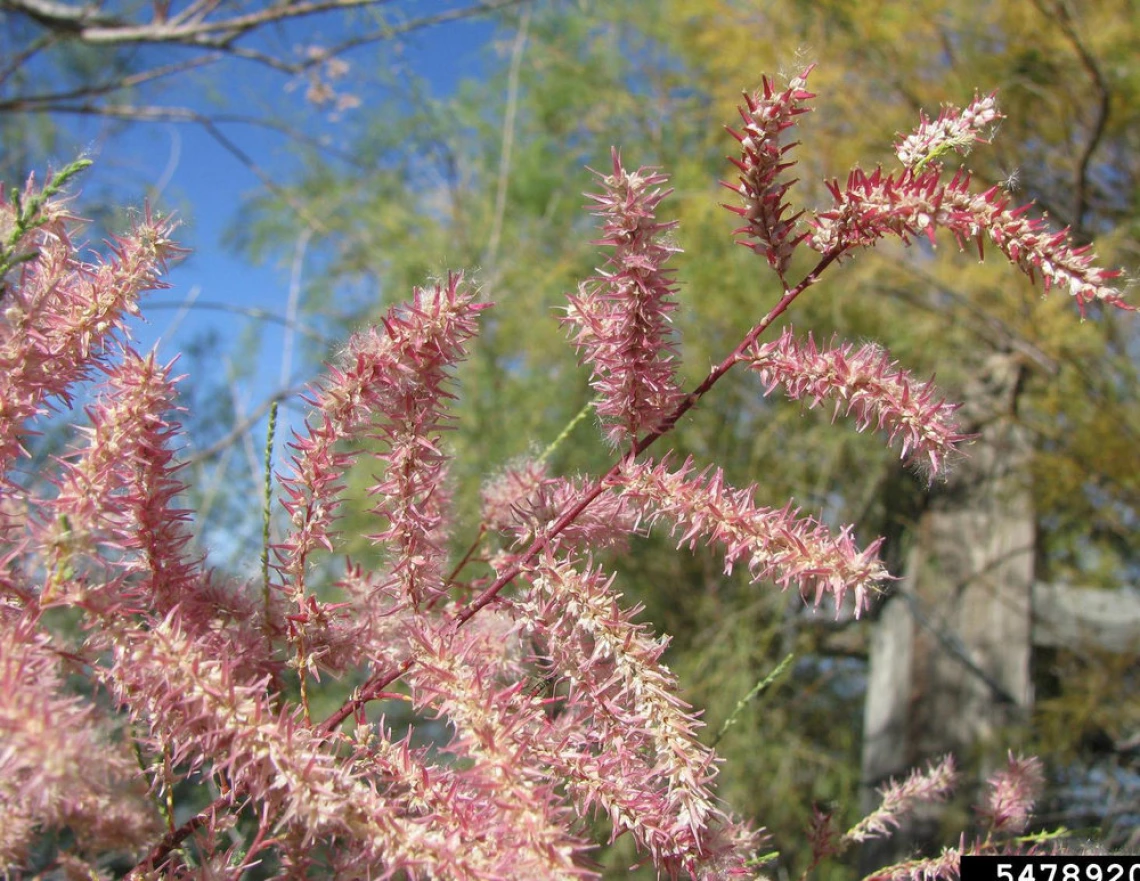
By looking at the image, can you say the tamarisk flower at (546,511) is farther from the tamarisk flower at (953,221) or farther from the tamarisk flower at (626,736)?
the tamarisk flower at (953,221)

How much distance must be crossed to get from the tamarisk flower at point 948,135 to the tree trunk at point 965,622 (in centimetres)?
107

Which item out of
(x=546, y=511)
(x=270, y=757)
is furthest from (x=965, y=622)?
(x=270, y=757)

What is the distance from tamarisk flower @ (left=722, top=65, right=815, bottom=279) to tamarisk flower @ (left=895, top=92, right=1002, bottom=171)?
0.13 feet

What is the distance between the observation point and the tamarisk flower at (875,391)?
287mm

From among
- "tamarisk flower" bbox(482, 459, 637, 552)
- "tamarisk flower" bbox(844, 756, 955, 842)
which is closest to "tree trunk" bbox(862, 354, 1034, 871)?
"tamarisk flower" bbox(844, 756, 955, 842)

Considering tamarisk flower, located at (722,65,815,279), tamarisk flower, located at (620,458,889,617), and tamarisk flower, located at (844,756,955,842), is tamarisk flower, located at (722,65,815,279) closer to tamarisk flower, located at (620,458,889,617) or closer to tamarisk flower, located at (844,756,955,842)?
tamarisk flower, located at (620,458,889,617)

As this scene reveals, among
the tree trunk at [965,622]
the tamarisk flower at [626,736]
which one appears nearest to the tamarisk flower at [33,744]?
the tamarisk flower at [626,736]

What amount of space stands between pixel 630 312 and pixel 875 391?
0.30 feet

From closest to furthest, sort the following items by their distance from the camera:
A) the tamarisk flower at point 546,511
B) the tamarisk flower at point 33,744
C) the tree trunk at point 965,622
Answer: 1. the tamarisk flower at point 33,744
2. the tamarisk flower at point 546,511
3. the tree trunk at point 965,622

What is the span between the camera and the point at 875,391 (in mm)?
292

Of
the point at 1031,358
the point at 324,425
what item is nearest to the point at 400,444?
the point at 324,425

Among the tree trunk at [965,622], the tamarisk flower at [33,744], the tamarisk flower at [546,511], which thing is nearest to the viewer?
the tamarisk flower at [33,744]

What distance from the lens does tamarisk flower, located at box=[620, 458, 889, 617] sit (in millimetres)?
279

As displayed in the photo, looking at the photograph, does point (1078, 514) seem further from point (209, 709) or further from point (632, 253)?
point (209, 709)
